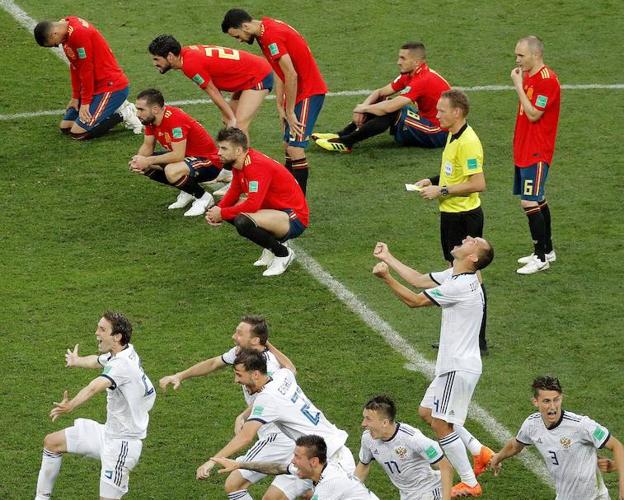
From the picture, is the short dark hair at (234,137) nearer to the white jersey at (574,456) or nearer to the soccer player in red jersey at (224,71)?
the soccer player in red jersey at (224,71)

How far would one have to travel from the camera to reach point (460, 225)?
1147cm

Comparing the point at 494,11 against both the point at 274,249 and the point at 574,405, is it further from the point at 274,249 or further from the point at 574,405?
the point at 574,405

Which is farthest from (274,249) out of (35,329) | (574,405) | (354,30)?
(354,30)

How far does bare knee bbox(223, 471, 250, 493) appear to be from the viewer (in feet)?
30.4

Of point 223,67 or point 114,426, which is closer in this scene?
point 114,426

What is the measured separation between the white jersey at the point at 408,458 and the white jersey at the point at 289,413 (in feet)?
0.83

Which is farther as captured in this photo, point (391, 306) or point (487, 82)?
point (487, 82)

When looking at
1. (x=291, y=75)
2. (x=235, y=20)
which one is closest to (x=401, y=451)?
(x=291, y=75)

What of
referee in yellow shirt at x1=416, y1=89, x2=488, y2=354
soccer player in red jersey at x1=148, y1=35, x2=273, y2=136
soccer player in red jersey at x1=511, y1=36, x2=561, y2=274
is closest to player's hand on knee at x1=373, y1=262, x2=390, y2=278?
referee in yellow shirt at x1=416, y1=89, x2=488, y2=354

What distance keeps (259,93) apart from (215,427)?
18.0 ft

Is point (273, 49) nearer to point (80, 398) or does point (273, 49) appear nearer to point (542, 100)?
point (542, 100)

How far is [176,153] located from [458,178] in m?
3.88

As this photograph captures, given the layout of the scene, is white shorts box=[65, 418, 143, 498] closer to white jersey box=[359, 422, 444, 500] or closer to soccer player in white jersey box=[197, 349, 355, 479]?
soccer player in white jersey box=[197, 349, 355, 479]

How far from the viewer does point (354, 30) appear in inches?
771
